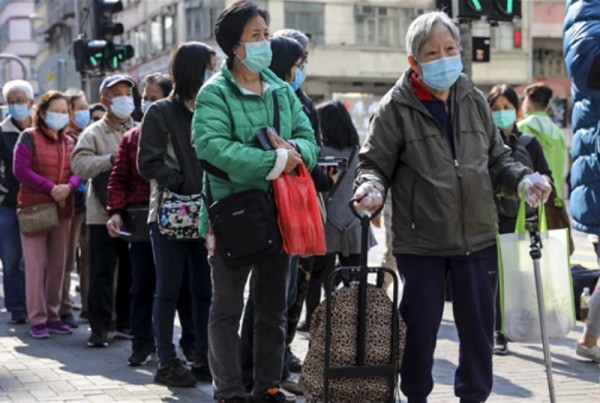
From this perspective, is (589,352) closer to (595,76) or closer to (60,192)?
(595,76)

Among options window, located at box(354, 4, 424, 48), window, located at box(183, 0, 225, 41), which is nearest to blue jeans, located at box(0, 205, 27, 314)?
window, located at box(183, 0, 225, 41)

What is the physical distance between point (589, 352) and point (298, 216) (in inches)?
115

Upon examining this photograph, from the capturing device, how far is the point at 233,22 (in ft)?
19.4

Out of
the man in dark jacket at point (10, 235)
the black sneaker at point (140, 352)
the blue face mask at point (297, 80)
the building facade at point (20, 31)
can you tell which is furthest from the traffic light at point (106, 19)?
the building facade at point (20, 31)

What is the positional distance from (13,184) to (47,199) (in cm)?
104

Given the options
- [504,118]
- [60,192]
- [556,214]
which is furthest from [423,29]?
[60,192]

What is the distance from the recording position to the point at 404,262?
17.3 ft

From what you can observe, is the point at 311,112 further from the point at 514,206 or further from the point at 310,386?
the point at 310,386

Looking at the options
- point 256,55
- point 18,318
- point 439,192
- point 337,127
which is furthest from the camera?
point 18,318

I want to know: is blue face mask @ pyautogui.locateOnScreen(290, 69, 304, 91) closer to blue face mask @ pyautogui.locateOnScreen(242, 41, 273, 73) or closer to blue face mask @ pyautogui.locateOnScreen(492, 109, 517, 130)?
blue face mask @ pyautogui.locateOnScreen(242, 41, 273, 73)

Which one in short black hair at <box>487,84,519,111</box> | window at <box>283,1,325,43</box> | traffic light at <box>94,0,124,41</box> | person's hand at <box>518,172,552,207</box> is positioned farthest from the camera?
window at <box>283,1,325,43</box>

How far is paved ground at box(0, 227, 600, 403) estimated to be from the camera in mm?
6703

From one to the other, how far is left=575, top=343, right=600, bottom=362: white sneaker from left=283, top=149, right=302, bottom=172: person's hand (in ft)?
9.79

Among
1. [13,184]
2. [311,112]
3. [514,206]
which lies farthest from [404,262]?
[13,184]
